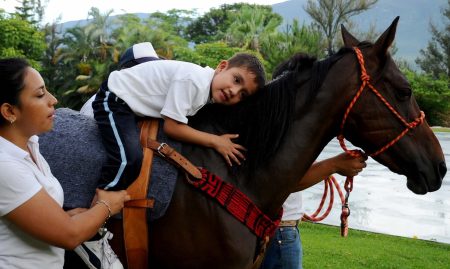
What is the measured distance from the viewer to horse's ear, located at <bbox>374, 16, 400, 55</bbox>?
2.33m

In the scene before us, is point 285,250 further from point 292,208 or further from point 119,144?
point 119,144

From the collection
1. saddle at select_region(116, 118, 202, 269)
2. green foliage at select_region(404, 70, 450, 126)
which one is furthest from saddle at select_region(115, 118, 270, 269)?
green foliage at select_region(404, 70, 450, 126)

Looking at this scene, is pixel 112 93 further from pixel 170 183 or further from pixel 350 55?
pixel 350 55

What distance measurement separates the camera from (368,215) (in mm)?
8766

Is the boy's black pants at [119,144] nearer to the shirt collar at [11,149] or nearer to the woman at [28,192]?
→ the woman at [28,192]

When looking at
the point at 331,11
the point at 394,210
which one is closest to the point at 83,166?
the point at 394,210

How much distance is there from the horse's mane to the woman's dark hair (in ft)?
2.87

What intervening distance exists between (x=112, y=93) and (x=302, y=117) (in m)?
0.92

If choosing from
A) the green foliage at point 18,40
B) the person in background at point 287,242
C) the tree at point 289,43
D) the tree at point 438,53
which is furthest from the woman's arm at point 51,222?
the tree at point 438,53

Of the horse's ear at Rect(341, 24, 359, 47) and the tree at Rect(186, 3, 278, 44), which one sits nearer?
the horse's ear at Rect(341, 24, 359, 47)

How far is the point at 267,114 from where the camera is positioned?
2.40m

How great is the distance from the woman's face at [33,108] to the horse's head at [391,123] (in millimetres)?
1347

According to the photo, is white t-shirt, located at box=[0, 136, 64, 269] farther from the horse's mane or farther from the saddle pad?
the horse's mane

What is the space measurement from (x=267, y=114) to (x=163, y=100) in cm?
49
